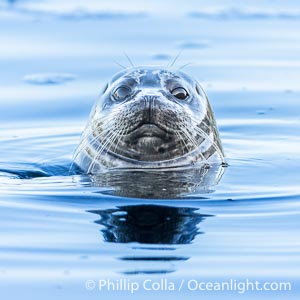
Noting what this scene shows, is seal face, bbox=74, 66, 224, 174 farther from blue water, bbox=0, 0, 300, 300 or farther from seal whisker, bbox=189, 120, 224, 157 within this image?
blue water, bbox=0, 0, 300, 300

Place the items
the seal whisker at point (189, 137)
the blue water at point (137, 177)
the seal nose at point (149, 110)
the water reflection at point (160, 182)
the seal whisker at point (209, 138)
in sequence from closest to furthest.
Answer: the blue water at point (137, 177) → the water reflection at point (160, 182) → the seal nose at point (149, 110) → the seal whisker at point (189, 137) → the seal whisker at point (209, 138)

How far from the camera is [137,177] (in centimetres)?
740

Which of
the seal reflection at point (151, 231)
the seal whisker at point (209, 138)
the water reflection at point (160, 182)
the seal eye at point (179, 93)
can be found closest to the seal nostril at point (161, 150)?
the water reflection at point (160, 182)

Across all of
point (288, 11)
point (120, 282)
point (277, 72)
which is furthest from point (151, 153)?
point (288, 11)

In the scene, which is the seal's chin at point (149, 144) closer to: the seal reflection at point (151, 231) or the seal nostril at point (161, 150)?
the seal nostril at point (161, 150)

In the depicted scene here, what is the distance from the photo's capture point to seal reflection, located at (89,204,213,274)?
5613mm

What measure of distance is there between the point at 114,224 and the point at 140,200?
499 mm

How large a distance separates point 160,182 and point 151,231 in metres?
1.18

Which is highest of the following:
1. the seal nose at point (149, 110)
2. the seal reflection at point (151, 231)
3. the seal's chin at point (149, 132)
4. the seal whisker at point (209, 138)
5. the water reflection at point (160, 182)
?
the seal whisker at point (209, 138)

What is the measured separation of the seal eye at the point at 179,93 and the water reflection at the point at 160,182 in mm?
476

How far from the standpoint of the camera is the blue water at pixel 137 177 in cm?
Result: 559

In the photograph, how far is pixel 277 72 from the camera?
11539mm

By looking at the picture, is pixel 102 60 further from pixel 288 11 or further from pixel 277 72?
pixel 288 11

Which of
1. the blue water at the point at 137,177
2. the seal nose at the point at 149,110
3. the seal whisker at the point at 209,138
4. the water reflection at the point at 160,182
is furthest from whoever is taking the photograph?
the seal whisker at the point at 209,138
